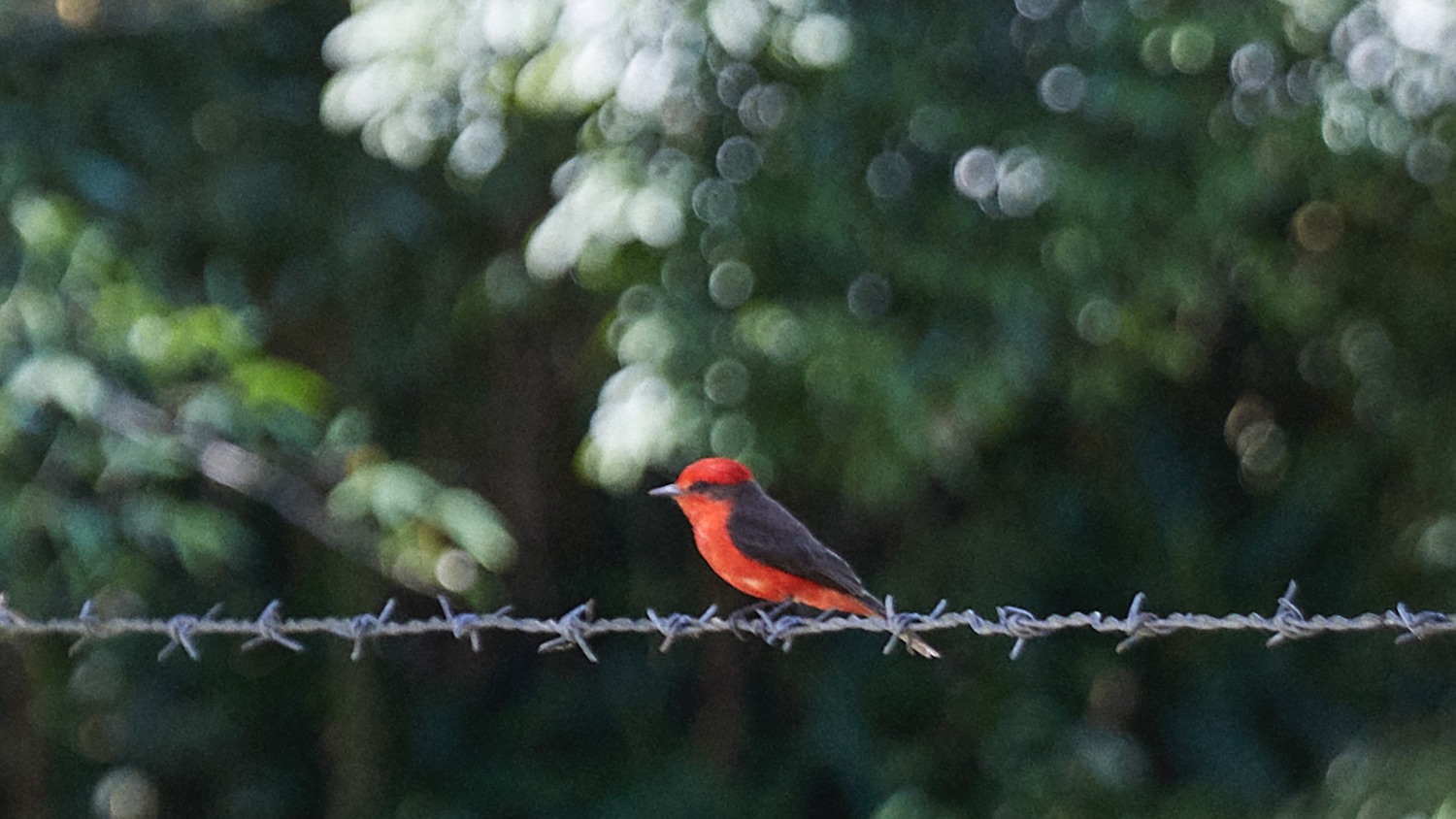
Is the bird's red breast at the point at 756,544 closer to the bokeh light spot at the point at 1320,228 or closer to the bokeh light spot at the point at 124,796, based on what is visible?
the bokeh light spot at the point at 1320,228

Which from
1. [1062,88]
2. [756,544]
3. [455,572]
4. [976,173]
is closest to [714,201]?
[976,173]

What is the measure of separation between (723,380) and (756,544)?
2.64 ft

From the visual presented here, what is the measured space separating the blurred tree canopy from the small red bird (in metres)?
0.46

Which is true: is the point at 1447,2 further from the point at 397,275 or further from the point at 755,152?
the point at 397,275

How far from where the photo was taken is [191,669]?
6.75 meters

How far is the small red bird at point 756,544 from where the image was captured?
13.0 ft

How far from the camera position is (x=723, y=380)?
183 inches

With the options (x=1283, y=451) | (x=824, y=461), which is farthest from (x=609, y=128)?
(x=1283, y=451)

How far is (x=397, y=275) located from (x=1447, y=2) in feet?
11.4

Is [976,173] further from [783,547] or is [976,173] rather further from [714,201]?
[783,547]

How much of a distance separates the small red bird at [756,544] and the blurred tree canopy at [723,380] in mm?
464

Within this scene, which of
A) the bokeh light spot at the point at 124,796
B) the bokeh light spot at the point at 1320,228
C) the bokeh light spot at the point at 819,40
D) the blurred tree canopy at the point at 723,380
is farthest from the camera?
the bokeh light spot at the point at 124,796

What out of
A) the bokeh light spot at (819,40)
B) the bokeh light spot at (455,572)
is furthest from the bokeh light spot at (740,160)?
the bokeh light spot at (455,572)

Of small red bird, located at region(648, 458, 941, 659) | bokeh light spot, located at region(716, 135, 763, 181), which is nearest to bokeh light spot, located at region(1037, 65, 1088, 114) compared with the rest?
bokeh light spot, located at region(716, 135, 763, 181)
